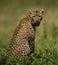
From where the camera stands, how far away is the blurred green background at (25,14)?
52.6 ft

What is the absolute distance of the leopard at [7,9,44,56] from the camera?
1328 centimetres

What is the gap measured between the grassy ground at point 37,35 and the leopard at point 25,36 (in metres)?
0.24

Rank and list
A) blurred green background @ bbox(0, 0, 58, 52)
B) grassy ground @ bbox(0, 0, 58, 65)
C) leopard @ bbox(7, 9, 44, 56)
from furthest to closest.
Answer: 1. blurred green background @ bbox(0, 0, 58, 52)
2. leopard @ bbox(7, 9, 44, 56)
3. grassy ground @ bbox(0, 0, 58, 65)

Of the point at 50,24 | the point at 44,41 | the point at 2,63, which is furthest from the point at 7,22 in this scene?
the point at 2,63

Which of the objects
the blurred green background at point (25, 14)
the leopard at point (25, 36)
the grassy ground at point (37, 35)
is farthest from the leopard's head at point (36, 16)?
the blurred green background at point (25, 14)

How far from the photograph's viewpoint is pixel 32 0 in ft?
88.7

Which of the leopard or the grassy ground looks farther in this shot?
the leopard

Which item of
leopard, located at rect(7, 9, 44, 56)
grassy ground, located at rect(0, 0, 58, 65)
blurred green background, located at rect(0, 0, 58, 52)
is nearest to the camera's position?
grassy ground, located at rect(0, 0, 58, 65)

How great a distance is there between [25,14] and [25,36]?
8.44 meters

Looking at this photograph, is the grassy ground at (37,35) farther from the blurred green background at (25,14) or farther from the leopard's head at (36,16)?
the leopard's head at (36,16)

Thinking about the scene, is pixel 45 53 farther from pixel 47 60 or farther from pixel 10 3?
pixel 10 3

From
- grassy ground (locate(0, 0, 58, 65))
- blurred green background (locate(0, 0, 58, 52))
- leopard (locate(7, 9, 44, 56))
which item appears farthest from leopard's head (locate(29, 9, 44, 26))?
blurred green background (locate(0, 0, 58, 52))

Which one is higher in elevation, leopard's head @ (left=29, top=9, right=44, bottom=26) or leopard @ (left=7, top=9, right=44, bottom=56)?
leopard's head @ (left=29, top=9, right=44, bottom=26)

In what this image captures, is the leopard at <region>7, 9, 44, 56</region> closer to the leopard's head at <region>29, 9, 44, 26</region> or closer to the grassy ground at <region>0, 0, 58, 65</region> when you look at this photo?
the leopard's head at <region>29, 9, 44, 26</region>
